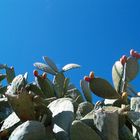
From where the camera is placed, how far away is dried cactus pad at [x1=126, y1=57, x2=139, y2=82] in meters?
1.78

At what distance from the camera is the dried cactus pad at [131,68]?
1781 millimetres

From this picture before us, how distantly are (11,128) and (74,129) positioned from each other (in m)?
0.27

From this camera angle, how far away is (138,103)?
4.64 ft

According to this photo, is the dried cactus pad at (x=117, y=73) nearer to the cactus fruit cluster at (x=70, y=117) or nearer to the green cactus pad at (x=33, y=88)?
the cactus fruit cluster at (x=70, y=117)

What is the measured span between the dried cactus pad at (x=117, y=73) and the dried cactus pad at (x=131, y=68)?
3 cm

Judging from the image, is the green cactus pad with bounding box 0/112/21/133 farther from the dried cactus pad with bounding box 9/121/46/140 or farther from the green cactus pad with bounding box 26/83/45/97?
the green cactus pad with bounding box 26/83/45/97

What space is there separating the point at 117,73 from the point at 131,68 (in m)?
0.07

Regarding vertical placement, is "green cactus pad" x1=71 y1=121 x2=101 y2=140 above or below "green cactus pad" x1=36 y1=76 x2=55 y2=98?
below

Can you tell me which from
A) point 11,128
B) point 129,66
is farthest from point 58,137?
point 129,66

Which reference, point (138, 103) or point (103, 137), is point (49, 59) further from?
point (103, 137)

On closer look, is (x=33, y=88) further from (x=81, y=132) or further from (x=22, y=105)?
(x=81, y=132)

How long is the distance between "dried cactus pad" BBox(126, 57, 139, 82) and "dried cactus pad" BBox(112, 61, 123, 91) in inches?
1.3

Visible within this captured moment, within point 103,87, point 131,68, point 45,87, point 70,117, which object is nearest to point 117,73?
point 131,68

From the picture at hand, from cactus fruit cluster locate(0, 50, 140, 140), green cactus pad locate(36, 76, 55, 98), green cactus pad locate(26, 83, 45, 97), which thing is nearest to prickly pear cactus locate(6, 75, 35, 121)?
cactus fruit cluster locate(0, 50, 140, 140)
